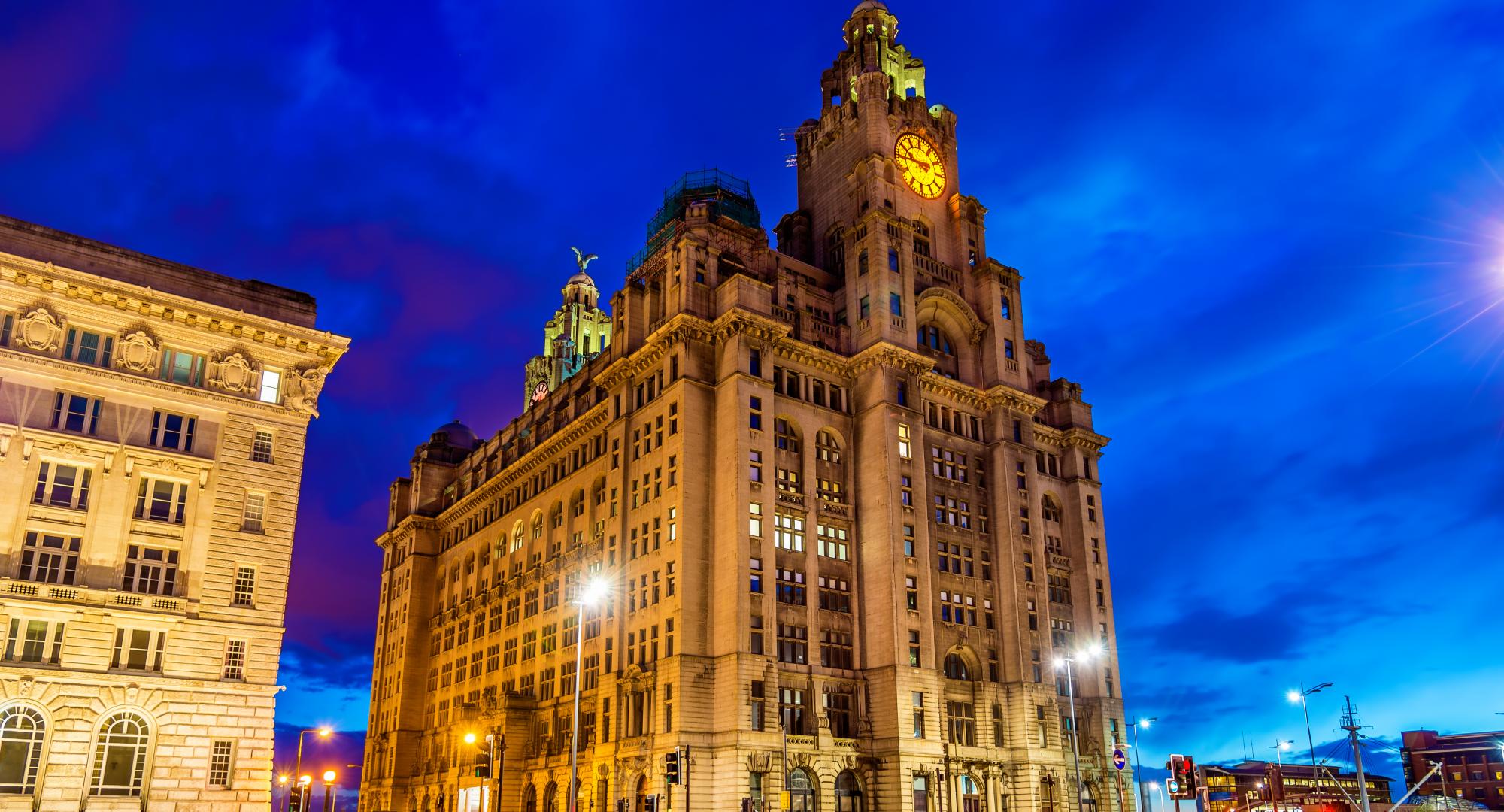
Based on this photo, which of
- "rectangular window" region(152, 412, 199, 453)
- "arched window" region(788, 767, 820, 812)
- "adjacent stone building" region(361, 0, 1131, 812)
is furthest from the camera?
"adjacent stone building" region(361, 0, 1131, 812)

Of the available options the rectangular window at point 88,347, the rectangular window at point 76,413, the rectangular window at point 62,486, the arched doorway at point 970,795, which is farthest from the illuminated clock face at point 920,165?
the rectangular window at point 62,486

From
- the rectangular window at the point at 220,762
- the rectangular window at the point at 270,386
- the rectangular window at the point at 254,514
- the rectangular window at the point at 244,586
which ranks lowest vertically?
the rectangular window at the point at 220,762

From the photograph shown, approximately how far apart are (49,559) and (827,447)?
56939mm

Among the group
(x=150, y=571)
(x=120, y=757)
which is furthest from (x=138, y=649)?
(x=120, y=757)

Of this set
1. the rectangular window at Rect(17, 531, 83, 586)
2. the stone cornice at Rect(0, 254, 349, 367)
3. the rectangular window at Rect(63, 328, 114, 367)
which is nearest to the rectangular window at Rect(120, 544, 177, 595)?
the rectangular window at Rect(17, 531, 83, 586)

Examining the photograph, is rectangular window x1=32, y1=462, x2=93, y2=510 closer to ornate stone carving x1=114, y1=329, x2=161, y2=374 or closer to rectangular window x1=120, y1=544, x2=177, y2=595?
rectangular window x1=120, y1=544, x2=177, y2=595

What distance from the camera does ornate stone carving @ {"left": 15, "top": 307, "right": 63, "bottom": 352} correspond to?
185 ft

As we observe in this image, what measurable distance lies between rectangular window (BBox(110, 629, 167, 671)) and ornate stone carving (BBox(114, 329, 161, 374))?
13.7 metres

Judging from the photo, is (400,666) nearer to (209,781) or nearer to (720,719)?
(720,719)

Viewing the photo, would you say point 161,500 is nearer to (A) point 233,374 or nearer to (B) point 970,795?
(A) point 233,374

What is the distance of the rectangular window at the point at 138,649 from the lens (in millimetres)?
54469

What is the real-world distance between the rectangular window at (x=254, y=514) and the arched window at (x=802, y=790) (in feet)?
134

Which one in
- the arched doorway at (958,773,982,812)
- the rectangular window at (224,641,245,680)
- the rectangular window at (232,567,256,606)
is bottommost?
the arched doorway at (958,773,982,812)

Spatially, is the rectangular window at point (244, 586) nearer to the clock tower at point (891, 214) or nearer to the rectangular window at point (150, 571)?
the rectangular window at point (150, 571)
